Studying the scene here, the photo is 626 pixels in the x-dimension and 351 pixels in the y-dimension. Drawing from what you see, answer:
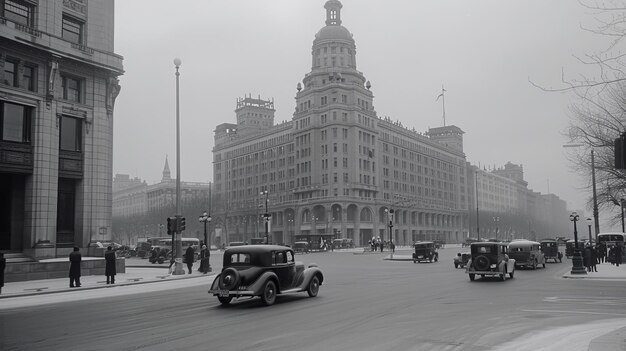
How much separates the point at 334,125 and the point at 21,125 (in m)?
82.7

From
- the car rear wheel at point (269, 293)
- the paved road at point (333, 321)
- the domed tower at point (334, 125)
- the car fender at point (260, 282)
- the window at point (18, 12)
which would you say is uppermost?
the domed tower at point (334, 125)

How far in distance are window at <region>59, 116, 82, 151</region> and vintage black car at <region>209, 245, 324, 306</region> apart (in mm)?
19157

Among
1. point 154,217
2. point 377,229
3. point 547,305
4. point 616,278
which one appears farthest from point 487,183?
point 547,305

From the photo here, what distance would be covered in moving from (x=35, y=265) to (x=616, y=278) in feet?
93.7

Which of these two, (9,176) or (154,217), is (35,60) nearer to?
(9,176)

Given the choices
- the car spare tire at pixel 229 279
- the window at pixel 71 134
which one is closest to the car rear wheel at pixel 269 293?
the car spare tire at pixel 229 279

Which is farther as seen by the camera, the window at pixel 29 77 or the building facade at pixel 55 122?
the window at pixel 29 77

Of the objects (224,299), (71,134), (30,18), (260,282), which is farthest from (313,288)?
→ (30,18)

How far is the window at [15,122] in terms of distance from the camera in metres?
27.6

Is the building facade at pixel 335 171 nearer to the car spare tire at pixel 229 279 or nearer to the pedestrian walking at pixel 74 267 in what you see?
the pedestrian walking at pixel 74 267

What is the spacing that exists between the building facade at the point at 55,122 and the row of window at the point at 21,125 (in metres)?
0.05

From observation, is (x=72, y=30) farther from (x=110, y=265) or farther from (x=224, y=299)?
(x=224, y=299)

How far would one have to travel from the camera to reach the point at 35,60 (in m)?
29.0

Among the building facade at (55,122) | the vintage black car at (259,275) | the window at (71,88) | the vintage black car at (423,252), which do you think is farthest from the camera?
the vintage black car at (423,252)
